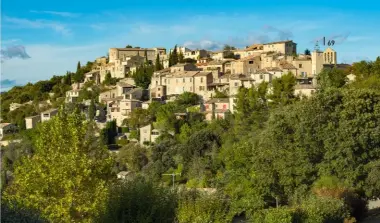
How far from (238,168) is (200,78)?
28895 millimetres

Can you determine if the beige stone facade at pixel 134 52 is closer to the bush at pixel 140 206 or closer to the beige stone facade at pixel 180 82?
the beige stone facade at pixel 180 82

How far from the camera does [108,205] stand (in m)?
15.3

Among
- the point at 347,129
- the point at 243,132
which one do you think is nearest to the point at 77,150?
the point at 347,129

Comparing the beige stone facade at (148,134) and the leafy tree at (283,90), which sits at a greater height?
the leafy tree at (283,90)

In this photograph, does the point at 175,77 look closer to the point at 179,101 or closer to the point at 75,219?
the point at 179,101

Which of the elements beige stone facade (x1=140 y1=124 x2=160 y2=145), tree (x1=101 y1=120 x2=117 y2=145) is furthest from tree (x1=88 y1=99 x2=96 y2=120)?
beige stone facade (x1=140 y1=124 x2=160 y2=145)

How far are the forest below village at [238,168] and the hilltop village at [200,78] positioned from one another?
19.0ft

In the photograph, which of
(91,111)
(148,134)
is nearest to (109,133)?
(148,134)

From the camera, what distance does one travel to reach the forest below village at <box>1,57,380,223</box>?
1765 cm

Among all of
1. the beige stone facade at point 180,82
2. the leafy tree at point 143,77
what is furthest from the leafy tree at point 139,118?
the leafy tree at point 143,77

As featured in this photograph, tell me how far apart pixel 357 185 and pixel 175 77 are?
124 ft

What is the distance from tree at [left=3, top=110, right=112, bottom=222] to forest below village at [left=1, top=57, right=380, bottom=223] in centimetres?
3

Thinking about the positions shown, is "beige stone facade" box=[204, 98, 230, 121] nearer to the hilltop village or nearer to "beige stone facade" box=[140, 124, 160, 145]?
the hilltop village

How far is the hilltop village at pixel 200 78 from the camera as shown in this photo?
53.3 m
